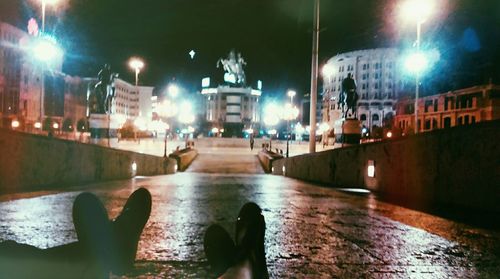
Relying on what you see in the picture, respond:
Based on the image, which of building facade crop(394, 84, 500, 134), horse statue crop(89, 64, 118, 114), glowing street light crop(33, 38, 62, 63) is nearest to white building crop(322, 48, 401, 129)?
building facade crop(394, 84, 500, 134)

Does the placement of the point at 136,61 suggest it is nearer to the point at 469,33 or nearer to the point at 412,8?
the point at 412,8

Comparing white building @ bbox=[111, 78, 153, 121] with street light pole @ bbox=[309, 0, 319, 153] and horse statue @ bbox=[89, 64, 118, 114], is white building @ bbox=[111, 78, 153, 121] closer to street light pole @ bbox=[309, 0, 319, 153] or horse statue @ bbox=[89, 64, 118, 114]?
horse statue @ bbox=[89, 64, 118, 114]

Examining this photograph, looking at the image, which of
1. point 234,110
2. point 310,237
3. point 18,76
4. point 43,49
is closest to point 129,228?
point 310,237

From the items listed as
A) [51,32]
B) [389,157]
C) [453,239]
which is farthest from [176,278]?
[51,32]

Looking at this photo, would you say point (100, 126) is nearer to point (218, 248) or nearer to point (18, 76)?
point (218, 248)

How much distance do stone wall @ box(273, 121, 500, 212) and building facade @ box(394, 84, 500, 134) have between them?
4450 cm

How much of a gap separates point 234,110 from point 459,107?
5596 centimetres

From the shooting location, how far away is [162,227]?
6.12 meters

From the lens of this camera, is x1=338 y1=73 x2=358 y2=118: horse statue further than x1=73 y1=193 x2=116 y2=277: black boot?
Yes

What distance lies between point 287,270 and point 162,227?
247cm

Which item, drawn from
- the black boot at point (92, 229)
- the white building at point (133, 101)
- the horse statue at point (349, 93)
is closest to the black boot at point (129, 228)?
the black boot at point (92, 229)

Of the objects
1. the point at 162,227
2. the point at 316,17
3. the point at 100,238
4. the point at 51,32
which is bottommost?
the point at 162,227

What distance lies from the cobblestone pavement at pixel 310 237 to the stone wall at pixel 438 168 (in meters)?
1.05

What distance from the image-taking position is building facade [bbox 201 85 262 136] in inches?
4427
